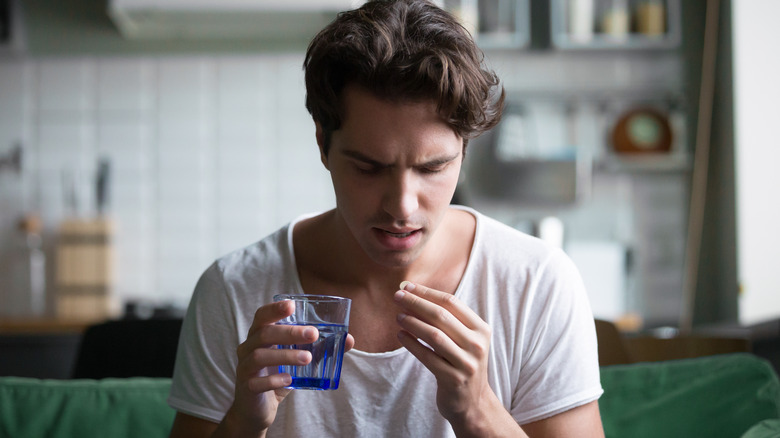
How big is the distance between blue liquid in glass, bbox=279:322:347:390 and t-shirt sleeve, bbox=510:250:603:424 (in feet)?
1.15

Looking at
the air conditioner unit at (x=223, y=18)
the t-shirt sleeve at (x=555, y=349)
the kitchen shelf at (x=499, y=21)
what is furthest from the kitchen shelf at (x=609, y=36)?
the t-shirt sleeve at (x=555, y=349)

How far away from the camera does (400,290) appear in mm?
1037

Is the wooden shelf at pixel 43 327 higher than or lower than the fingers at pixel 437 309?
lower

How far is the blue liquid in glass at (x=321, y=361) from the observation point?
1.04 meters

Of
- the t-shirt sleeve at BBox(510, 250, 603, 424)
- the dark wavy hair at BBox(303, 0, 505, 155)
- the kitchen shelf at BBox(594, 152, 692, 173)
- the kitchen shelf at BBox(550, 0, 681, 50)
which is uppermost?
the kitchen shelf at BBox(550, 0, 681, 50)

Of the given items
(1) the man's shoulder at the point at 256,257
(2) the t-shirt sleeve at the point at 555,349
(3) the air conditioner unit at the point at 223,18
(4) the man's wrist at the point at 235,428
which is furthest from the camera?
(3) the air conditioner unit at the point at 223,18

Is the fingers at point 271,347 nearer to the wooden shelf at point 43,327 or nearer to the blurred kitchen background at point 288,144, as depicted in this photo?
the wooden shelf at point 43,327

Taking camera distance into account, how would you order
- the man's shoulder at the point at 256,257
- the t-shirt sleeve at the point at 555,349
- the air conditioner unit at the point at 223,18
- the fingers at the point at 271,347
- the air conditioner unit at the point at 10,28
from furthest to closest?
the air conditioner unit at the point at 10,28 < the air conditioner unit at the point at 223,18 < the man's shoulder at the point at 256,257 < the t-shirt sleeve at the point at 555,349 < the fingers at the point at 271,347

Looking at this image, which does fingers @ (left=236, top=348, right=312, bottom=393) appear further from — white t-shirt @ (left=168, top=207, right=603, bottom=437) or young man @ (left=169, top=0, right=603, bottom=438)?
white t-shirt @ (left=168, top=207, right=603, bottom=437)

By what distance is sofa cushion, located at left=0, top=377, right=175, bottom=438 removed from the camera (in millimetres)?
1410

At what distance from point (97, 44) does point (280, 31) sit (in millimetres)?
884

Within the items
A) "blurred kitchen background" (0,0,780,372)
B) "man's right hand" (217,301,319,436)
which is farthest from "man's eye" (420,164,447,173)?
"blurred kitchen background" (0,0,780,372)

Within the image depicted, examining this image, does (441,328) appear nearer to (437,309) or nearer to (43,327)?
(437,309)

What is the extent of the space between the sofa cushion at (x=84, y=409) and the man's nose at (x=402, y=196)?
603 mm
